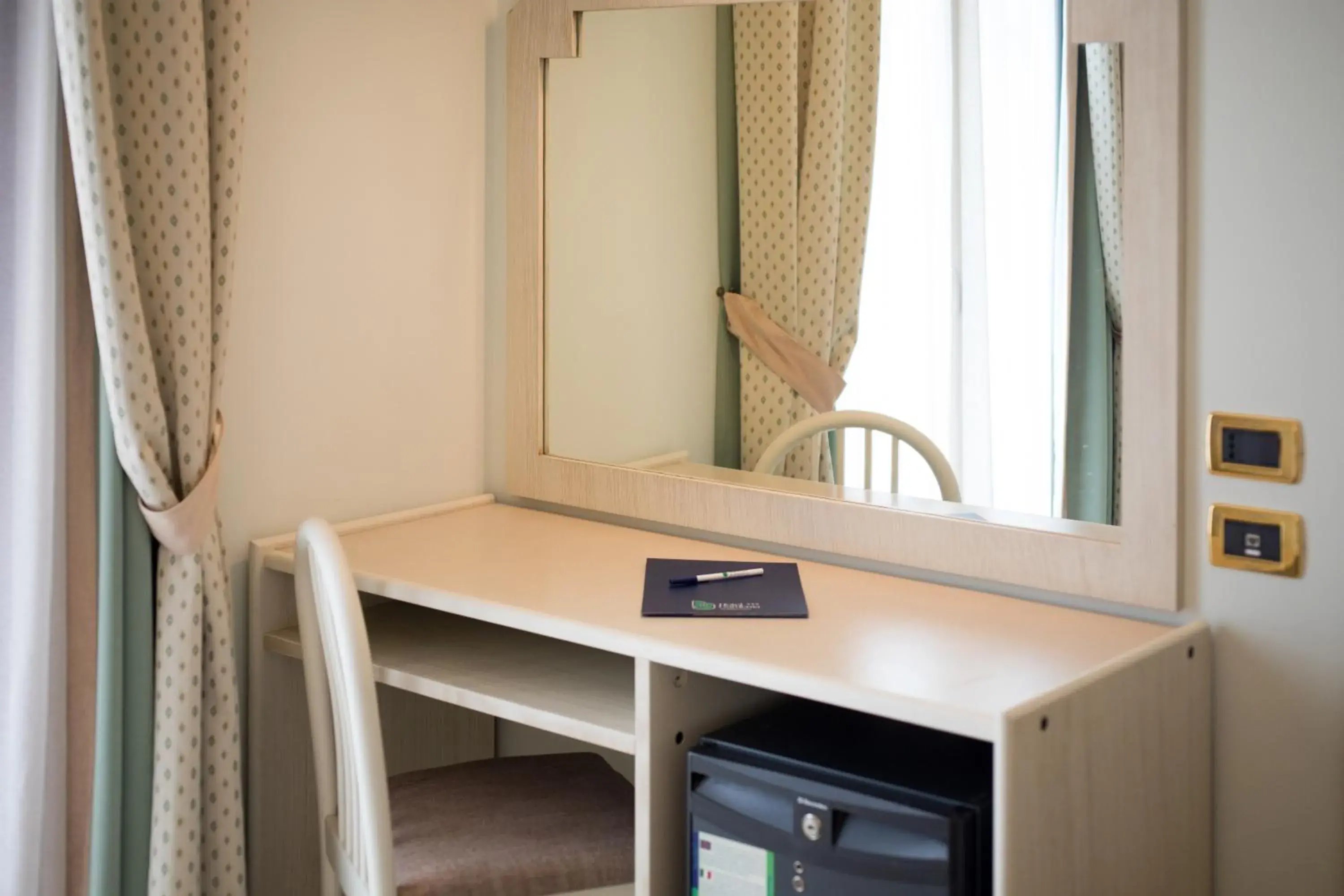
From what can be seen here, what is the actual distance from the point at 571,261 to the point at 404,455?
407mm

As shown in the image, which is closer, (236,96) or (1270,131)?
(1270,131)

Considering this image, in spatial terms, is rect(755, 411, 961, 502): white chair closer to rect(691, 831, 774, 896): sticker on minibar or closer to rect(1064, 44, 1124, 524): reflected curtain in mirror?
rect(1064, 44, 1124, 524): reflected curtain in mirror

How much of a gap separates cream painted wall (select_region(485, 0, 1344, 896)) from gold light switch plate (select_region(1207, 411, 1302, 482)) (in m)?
0.01

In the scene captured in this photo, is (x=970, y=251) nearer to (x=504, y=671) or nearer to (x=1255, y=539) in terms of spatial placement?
(x=1255, y=539)

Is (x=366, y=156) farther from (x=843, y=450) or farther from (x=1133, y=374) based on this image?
(x=1133, y=374)

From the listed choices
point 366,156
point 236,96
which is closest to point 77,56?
point 236,96

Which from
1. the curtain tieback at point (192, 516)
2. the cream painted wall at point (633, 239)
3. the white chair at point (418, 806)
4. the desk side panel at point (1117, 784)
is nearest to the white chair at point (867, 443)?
the cream painted wall at point (633, 239)

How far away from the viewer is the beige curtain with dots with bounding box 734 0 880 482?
181cm

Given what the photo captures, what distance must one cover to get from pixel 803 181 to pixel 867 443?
0.37 m

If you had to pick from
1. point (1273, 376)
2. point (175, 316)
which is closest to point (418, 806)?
point (175, 316)

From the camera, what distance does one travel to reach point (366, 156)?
6.84 ft

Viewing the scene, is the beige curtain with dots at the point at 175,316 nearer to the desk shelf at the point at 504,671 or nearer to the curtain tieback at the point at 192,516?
the curtain tieback at the point at 192,516

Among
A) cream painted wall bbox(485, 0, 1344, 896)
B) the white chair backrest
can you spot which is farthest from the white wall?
the white chair backrest

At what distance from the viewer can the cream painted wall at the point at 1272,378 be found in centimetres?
145
